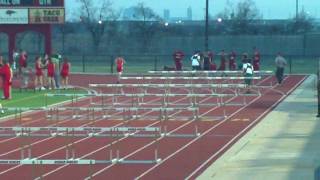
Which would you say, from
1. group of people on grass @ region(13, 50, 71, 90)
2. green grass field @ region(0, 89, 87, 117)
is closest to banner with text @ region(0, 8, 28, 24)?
group of people on grass @ region(13, 50, 71, 90)

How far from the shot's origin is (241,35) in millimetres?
96312

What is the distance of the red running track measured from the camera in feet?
59.0

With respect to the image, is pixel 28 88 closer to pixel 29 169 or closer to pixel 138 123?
pixel 138 123

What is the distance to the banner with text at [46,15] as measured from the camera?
169ft

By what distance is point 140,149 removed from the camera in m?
21.8

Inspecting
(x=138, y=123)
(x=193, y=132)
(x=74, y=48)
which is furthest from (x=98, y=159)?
(x=74, y=48)

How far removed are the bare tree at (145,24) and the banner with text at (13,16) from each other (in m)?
40.1

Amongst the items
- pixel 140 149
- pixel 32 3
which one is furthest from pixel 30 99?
pixel 140 149

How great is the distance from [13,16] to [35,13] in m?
1.32

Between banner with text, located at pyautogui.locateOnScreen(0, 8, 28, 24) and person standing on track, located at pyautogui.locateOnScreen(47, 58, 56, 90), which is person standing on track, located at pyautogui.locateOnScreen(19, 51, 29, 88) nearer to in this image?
person standing on track, located at pyautogui.locateOnScreen(47, 58, 56, 90)

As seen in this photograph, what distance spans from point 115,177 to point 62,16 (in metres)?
34.9

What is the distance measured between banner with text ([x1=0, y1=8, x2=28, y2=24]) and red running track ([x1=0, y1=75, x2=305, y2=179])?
2107 centimetres

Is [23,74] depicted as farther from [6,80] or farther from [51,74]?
[6,80]

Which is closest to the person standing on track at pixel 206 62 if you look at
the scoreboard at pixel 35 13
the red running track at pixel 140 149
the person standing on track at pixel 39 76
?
the scoreboard at pixel 35 13
